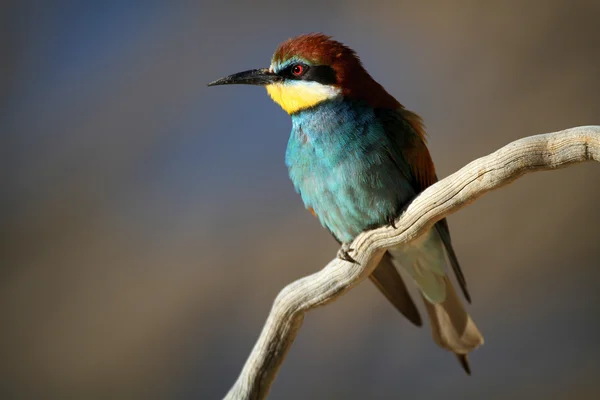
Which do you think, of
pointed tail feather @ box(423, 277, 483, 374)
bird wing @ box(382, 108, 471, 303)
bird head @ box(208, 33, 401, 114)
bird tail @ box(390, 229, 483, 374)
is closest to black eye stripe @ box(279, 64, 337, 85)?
bird head @ box(208, 33, 401, 114)

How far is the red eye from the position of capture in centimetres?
183

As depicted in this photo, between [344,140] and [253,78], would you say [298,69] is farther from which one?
[344,140]

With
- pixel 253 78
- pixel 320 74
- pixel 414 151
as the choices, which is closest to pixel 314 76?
pixel 320 74

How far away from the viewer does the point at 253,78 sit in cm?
186

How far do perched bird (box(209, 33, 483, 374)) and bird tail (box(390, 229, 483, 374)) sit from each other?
1.7 inches

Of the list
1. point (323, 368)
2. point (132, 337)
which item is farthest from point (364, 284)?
point (132, 337)

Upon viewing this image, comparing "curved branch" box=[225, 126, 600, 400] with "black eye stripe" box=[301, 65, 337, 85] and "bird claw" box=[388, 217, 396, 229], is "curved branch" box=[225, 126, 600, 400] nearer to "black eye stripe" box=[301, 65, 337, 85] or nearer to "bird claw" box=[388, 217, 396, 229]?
"bird claw" box=[388, 217, 396, 229]

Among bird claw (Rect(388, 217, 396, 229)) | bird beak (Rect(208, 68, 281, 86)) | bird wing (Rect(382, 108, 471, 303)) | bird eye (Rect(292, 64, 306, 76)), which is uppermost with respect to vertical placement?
bird beak (Rect(208, 68, 281, 86))

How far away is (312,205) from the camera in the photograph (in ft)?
6.20

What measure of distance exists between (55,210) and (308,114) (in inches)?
75.1

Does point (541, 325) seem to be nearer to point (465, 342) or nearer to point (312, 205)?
point (465, 342)

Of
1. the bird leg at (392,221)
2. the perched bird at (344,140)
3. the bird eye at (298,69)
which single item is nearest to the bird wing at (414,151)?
the perched bird at (344,140)

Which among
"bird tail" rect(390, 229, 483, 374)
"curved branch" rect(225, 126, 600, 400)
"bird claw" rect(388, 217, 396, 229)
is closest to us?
"curved branch" rect(225, 126, 600, 400)

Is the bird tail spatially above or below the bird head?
below
